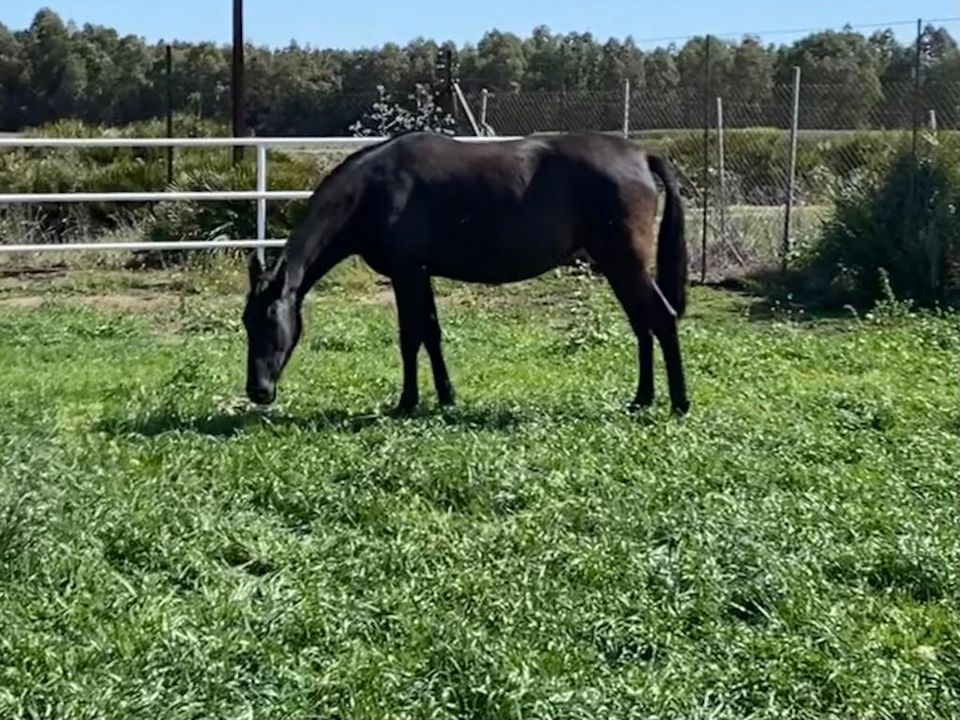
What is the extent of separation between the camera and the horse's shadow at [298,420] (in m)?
6.83

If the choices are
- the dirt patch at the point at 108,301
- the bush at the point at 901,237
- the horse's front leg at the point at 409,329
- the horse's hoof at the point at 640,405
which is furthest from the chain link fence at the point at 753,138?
the horse's front leg at the point at 409,329

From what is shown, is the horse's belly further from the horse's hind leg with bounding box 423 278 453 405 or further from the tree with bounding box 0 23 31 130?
the tree with bounding box 0 23 31 130

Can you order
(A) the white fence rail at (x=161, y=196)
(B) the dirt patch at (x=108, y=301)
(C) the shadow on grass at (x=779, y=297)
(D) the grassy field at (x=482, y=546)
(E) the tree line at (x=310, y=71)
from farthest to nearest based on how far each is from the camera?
(E) the tree line at (x=310, y=71), (A) the white fence rail at (x=161, y=196), (B) the dirt patch at (x=108, y=301), (C) the shadow on grass at (x=779, y=297), (D) the grassy field at (x=482, y=546)

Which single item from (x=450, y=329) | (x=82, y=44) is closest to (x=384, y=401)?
(x=450, y=329)

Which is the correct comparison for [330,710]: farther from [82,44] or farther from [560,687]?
[82,44]

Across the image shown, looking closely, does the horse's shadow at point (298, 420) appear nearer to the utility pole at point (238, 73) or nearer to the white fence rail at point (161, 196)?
the white fence rail at point (161, 196)

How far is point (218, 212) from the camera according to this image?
14203mm

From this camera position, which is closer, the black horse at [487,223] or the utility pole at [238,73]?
the black horse at [487,223]

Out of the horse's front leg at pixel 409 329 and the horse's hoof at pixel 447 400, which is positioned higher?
the horse's front leg at pixel 409 329

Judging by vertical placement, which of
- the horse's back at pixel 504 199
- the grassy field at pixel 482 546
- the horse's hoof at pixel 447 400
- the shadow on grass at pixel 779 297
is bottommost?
the grassy field at pixel 482 546

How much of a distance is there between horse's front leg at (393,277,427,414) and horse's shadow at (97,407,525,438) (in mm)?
89

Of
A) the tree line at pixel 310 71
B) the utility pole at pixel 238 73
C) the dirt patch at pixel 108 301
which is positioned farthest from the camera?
the tree line at pixel 310 71

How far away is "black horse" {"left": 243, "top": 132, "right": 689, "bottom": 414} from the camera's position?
7.37 metres

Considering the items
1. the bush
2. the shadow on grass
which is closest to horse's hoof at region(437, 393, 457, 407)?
the shadow on grass
